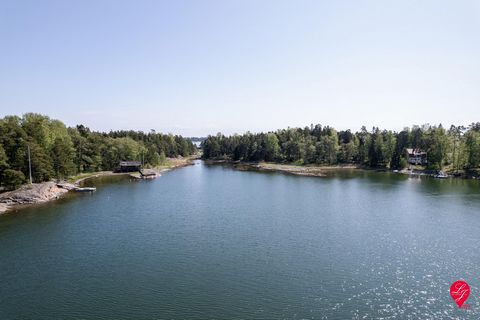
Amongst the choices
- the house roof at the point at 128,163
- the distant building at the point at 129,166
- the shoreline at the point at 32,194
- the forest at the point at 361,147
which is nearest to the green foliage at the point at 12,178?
the shoreline at the point at 32,194

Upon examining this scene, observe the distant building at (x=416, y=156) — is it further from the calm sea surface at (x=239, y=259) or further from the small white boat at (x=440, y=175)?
the calm sea surface at (x=239, y=259)

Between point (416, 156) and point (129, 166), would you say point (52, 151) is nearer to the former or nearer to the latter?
point (129, 166)

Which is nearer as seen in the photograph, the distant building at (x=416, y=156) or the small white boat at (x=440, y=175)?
the small white boat at (x=440, y=175)

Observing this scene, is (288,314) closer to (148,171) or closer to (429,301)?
(429,301)

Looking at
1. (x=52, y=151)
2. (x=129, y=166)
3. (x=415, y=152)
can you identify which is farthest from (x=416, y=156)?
(x=52, y=151)

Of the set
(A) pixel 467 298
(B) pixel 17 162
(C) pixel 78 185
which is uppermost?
(B) pixel 17 162

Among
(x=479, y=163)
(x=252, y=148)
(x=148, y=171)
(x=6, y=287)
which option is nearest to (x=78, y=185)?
(x=148, y=171)
